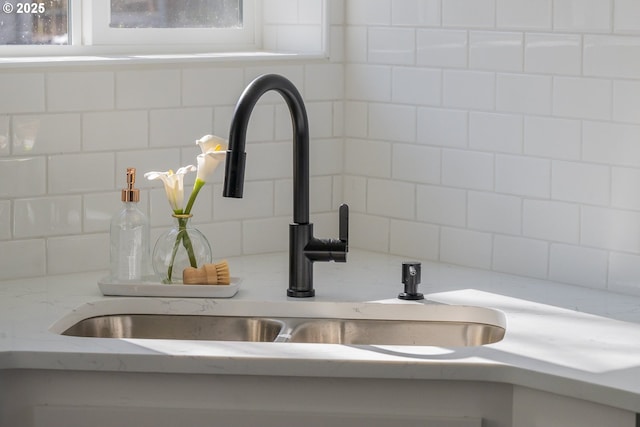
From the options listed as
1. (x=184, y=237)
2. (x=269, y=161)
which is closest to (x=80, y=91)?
(x=184, y=237)

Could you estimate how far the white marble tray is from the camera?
236cm

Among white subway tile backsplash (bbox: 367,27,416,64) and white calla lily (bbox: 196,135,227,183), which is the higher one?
white subway tile backsplash (bbox: 367,27,416,64)

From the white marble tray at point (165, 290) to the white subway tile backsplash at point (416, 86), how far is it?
0.74m

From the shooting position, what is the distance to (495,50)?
8.59 ft

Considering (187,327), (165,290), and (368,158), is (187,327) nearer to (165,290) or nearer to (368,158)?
(165,290)

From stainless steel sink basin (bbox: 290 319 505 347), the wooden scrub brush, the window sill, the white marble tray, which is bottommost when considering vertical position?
stainless steel sink basin (bbox: 290 319 505 347)

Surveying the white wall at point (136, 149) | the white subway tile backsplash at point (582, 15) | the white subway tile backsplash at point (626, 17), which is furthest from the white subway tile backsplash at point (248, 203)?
the white subway tile backsplash at point (626, 17)

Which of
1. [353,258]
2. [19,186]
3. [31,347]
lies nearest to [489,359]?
[31,347]

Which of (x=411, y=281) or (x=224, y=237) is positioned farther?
(x=224, y=237)

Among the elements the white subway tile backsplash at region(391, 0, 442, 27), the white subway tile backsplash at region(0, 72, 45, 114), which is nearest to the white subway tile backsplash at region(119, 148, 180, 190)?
the white subway tile backsplash at region(0, 72, 45, 114)

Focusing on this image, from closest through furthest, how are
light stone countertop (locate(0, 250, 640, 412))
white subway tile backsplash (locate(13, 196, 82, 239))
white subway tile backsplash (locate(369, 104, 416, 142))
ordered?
1. light stone countertop (locate(0, 250, 640, 412))
2. white subway tile backsplash (locate(13, 196, 82, 239))
3. white subway tile backsplash (locate(369, 104, 416, 142))

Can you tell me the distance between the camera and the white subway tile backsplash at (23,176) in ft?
8.11

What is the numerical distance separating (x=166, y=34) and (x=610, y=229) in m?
1.22

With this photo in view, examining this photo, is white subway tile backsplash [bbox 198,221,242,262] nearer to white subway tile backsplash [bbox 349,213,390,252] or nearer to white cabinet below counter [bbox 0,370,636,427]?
white subway tile backsplash [bbox 349,213,390,252]
